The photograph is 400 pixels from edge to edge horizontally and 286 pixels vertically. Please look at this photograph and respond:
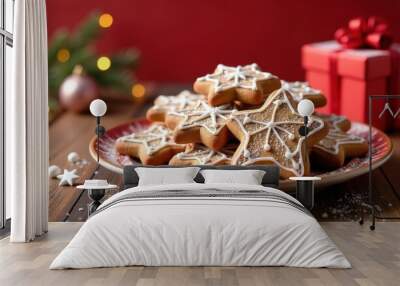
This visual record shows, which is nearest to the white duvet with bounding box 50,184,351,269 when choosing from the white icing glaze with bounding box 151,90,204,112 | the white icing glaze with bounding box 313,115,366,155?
the white icing glaze with bounding box 313,115,366,155

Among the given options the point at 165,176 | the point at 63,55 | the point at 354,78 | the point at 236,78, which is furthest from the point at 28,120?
the point at 63,55

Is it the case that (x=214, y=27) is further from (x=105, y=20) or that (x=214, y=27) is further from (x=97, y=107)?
(x=97, y=107)

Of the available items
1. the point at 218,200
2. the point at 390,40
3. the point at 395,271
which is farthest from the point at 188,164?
the point at 390,40

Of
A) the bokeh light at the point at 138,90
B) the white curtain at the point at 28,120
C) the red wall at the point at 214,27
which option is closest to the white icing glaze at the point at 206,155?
the white curtain at the point at 28,120

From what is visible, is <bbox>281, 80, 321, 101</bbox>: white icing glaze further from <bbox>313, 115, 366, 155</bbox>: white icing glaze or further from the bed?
the bed

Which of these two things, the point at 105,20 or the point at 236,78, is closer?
the point at 236,78

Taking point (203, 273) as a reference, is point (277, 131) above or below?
above
